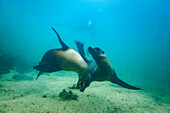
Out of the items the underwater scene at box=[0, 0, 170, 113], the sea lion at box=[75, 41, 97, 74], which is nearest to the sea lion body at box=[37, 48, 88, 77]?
the underwater scene at box=[0, 0, 170, 113]

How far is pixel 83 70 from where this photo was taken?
102 inches

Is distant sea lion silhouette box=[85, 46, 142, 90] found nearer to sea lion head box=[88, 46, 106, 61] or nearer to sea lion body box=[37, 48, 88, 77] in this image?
Answer: sea lion head box=[88, 46, 106, 61]

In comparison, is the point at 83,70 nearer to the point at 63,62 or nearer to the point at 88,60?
the point at 63,62

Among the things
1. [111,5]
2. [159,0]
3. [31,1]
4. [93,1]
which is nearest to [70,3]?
[93,1]

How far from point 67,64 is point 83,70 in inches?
17.7

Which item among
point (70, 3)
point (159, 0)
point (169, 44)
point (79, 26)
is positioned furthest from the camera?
point (79, 26)

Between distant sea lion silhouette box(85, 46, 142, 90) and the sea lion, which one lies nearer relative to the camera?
distant sea lion silhouette box(85, 46, 142, 90)

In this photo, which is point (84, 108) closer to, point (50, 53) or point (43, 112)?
point (43, 112)

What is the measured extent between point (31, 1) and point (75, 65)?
37.1 metres

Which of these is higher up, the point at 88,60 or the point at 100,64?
the point at 88,60

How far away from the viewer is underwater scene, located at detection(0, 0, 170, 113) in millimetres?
2793

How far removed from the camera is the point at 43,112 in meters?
2.31

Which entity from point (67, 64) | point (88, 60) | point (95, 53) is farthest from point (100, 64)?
point (88, 60)

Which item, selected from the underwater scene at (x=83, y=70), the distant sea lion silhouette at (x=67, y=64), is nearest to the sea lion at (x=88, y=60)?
the underwater scene at (x=83, y=70)
